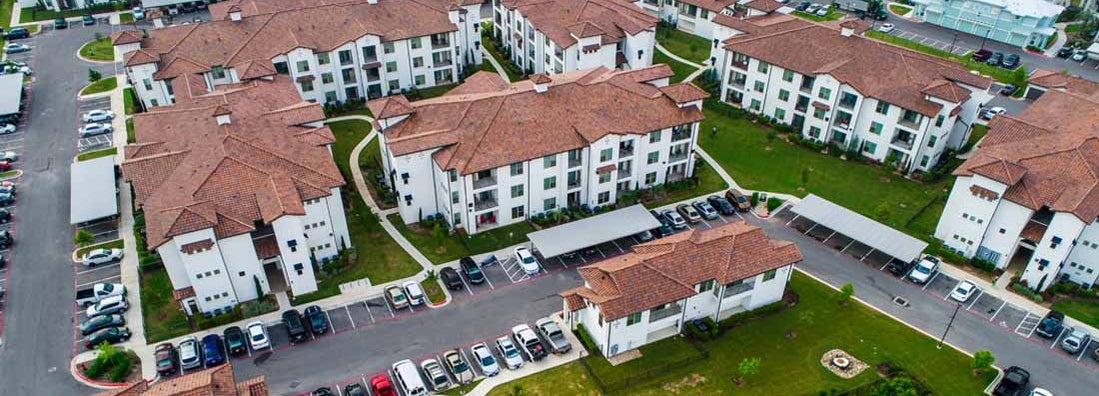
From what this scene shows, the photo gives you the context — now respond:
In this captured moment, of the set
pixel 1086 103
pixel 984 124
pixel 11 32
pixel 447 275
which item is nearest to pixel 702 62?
pixel 984 124

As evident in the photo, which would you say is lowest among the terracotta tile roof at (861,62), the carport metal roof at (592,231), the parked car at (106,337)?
the parked car at (106,337)

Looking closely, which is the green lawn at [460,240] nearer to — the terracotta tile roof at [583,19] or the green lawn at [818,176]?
the green lawn at [818,176]

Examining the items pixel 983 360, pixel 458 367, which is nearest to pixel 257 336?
pixel 458 367

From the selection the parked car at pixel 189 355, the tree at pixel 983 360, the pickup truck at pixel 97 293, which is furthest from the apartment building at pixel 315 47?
the tree at pixel 983 360

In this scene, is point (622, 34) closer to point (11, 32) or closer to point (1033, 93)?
point (1033, 93)

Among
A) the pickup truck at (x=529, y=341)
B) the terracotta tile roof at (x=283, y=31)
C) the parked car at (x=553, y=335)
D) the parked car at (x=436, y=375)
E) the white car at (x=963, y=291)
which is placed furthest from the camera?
the terracotta tile roof at (x=283, y=31)

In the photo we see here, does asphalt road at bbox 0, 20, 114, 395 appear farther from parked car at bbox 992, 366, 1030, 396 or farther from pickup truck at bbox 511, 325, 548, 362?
parked car at bbox 992, 366, 1030, 396

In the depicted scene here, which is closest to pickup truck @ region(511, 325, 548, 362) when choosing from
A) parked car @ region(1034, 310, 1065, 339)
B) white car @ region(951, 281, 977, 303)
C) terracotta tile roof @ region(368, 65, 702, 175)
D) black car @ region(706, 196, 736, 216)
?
terracotta tile roof @ region(368, 65, 702, 175)
